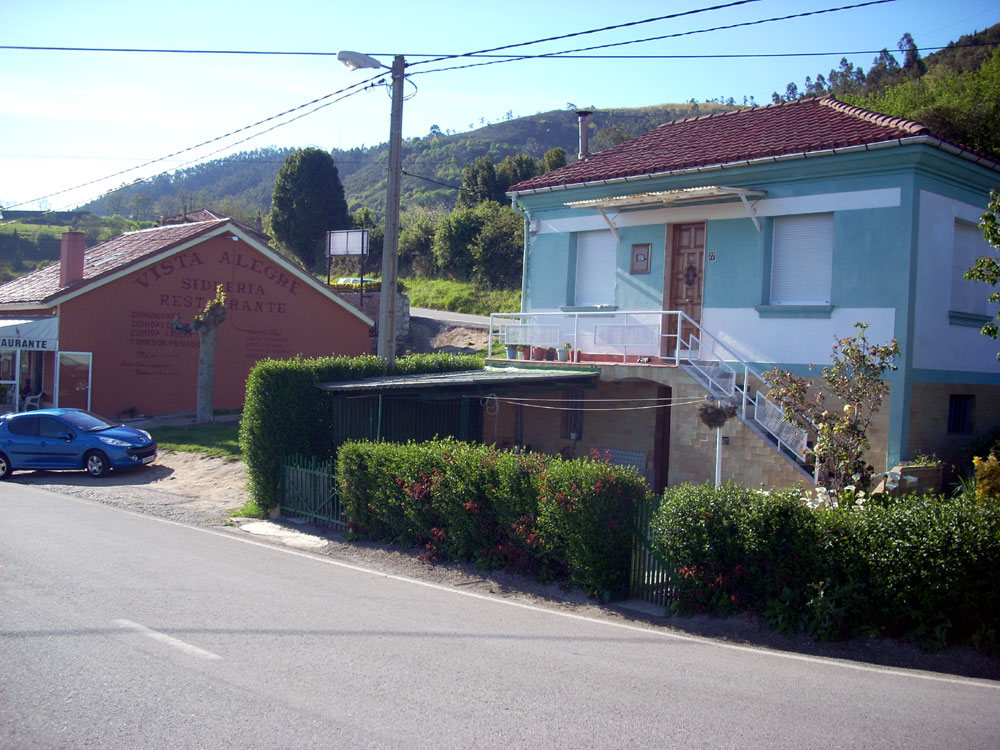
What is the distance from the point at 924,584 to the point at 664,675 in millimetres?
2770

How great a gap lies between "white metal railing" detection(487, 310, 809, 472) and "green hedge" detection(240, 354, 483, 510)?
4864mm

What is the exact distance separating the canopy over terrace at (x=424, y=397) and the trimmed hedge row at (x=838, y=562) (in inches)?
222

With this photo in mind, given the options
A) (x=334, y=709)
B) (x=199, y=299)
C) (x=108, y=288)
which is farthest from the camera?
(x=199, y=299)

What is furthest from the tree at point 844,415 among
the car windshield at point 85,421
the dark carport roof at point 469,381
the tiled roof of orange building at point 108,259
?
the tiled roof of orange building at point 108,259

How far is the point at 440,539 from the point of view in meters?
11.8

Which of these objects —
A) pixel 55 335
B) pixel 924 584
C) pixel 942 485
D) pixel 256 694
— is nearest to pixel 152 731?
pixel 256 694

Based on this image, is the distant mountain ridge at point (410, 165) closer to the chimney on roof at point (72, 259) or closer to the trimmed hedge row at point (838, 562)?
the chimney on roof at point (72, 259)

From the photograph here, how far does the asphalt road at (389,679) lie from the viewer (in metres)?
5.38

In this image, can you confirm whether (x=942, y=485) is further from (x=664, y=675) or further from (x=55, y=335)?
(x=55, y=335)

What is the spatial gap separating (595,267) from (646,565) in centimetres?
1016

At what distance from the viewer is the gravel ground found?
800 cm

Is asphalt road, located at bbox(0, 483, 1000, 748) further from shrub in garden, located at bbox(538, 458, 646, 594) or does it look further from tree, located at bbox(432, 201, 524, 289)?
tree, located at bbox(432, 201, 524, 289)

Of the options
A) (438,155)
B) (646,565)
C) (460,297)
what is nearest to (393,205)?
(646,565)

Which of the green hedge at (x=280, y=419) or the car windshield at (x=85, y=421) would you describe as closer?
the green hedge at (x=280, y=419)
